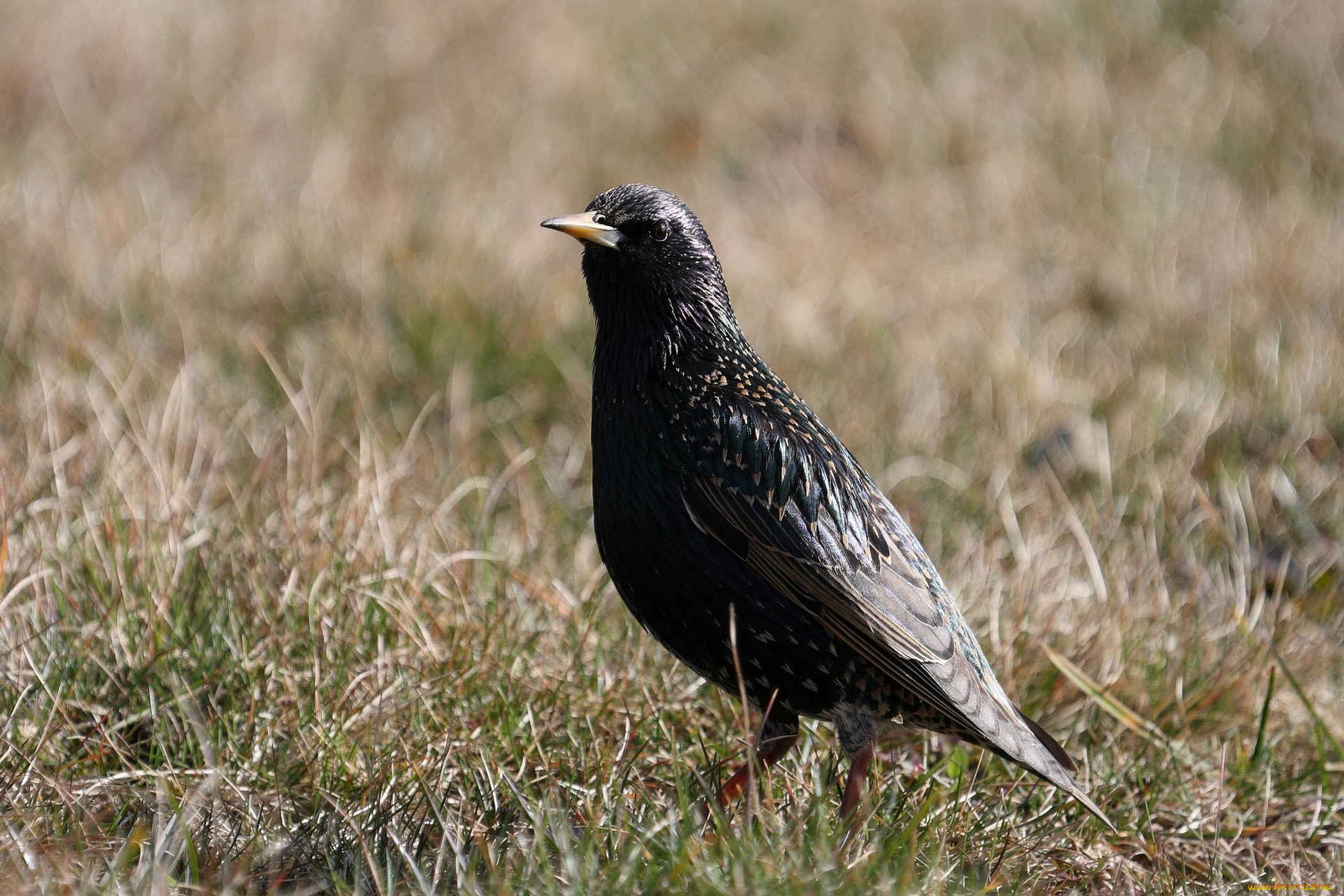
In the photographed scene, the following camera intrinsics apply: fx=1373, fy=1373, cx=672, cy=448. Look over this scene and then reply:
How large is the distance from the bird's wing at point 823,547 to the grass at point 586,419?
27 cm

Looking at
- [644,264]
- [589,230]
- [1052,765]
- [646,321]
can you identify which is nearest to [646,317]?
[646,321]

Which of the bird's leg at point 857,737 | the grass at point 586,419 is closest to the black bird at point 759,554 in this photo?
the bird's leg at point 857,737

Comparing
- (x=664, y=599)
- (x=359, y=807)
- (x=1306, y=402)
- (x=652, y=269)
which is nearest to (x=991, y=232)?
(x=1306, y=402)

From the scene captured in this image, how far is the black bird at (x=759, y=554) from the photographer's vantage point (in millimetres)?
2859

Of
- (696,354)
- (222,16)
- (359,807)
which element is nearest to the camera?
(359,807)

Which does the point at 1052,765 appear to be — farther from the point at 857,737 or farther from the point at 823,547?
the point at 823,547

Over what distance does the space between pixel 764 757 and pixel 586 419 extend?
2.08m

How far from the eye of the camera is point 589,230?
3080mm

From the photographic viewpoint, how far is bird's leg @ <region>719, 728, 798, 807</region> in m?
2.96

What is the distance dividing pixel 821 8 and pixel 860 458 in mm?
4139

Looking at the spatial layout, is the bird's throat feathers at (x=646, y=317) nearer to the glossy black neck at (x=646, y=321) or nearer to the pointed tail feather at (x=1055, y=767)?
the glossy black neck at (x=646, y=321)

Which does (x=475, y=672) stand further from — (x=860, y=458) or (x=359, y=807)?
(x=860, y=458)

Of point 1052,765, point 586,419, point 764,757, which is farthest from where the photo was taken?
point 586,419

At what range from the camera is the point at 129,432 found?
406 centimetres
